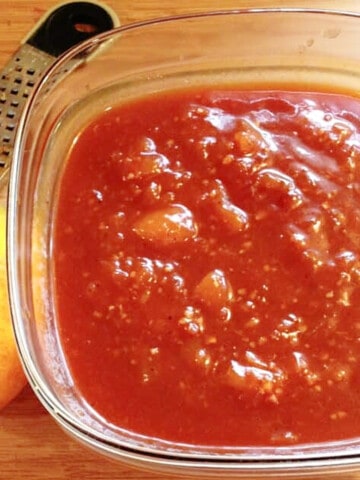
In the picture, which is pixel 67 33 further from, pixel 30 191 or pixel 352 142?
pixel 352 142

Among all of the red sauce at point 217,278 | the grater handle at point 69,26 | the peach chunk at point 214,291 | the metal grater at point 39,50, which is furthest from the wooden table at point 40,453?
the grater handle at point 69,26

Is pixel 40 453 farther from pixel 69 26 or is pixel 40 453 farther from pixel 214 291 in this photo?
pixel 69 26

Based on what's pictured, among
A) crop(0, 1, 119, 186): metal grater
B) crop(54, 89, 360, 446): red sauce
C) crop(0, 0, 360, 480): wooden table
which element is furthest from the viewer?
crop(0, 1, 119, 186): metal grater

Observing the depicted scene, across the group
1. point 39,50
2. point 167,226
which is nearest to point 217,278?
point 167,226

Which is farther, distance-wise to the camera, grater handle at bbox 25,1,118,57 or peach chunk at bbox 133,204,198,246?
grater handle at bbox 25,1,118,57

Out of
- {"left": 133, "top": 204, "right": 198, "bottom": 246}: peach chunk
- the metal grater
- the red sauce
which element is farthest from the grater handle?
{"left": 133, "top": 204, "right": 198, "bottom": 246}: peach chunk

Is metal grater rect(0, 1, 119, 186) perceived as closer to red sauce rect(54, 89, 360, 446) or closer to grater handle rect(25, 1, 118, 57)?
grater handle rect(25, 1, 118, 57)

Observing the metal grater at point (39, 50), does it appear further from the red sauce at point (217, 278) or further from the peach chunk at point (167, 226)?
the peach chunk at point (167, 226)
